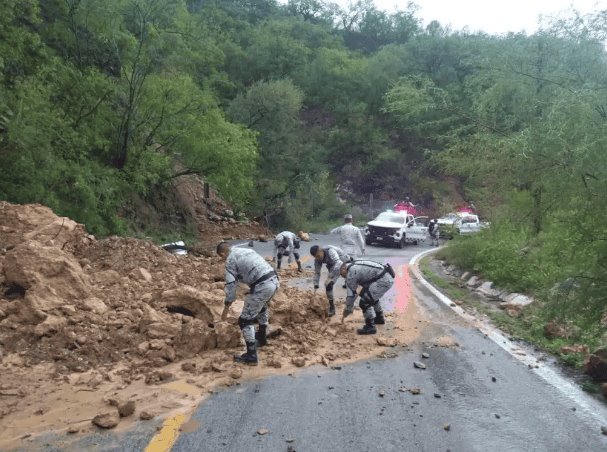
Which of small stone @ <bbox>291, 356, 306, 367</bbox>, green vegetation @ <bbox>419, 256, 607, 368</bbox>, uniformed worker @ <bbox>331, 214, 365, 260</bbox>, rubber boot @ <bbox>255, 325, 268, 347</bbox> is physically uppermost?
uniformed worker @ <bbox>331, 214, 365, 260</bbox>

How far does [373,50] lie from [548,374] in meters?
66.7

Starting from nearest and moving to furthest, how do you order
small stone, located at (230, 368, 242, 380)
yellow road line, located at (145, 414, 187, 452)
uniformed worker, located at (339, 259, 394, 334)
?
1. yellow road line, located at (145, 414, 187, 452)
2. small stone, located at (230, 368, 242, 380)
3. uniformed worker, located at (339, 259, 394, 334)

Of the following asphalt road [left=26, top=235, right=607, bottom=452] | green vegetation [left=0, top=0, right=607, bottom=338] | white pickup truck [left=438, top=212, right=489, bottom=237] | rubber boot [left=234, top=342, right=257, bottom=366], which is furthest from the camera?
white pickup truck [left=438, top=212, right=489, bottom=237]

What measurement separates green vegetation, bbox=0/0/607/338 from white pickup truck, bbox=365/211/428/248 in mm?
4470

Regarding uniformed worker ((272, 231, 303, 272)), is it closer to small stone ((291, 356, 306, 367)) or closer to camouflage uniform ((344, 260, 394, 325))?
camouflage uniform ((344, 260, 394, 325))

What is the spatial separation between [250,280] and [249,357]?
0.99 meters

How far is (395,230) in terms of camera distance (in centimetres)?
2566

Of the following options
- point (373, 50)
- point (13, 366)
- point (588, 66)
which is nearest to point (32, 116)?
point (13, 366)

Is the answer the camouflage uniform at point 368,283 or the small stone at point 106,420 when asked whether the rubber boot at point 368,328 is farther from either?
the small stone at point 106,420

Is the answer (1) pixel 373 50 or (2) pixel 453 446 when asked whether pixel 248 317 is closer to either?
(2) pixel 453 446

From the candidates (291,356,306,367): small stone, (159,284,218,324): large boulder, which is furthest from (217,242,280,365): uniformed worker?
(159,284,218,324): large boulder

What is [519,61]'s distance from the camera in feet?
49.3

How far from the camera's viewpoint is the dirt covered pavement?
193 inches

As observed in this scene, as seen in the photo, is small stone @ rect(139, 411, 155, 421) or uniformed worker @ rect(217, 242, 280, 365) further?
uniformed worker @ rect(217, 242, 280, 365)
